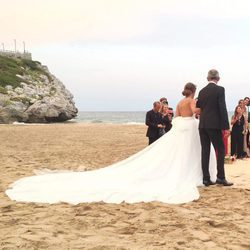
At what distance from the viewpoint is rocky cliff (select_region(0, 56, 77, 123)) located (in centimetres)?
5084

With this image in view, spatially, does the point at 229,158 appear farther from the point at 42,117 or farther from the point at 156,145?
the point at 42,117

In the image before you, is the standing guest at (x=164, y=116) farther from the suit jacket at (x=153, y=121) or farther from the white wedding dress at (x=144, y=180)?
the white wedding dress at (x=144, y=180)

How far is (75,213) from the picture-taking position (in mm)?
6000

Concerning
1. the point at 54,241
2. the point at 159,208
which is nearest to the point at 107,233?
the point at 54,241

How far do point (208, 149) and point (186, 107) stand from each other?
3.28ft

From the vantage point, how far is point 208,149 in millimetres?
8539

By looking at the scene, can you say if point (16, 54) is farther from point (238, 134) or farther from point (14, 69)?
point (238, 134)

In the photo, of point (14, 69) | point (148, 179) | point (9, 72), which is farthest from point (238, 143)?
point (14, 69)

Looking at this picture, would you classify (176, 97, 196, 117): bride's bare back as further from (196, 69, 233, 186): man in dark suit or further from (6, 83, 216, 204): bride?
(196, 69, 233, 186): man in dark suit

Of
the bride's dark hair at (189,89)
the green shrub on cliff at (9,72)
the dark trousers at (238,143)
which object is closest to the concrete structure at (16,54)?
the green shrub on cliff at (9,72)

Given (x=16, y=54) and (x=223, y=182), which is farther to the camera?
(x=16, y=54)

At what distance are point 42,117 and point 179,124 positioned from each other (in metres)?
45.1

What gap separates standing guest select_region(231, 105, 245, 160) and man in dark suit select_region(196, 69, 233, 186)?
470cm

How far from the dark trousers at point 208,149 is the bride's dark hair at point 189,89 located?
0.87m
